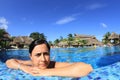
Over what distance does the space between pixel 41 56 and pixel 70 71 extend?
2.03 feet

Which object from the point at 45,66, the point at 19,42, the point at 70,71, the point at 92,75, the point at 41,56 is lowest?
the point at 92,75

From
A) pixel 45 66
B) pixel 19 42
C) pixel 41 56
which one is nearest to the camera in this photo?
pixel 41 56

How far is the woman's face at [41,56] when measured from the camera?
403 centimetres

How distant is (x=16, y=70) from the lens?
5.11 metres

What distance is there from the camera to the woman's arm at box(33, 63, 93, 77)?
3.94 m

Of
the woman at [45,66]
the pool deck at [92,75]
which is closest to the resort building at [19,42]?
the pool deck at [92,75]

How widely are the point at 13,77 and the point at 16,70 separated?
0.48m

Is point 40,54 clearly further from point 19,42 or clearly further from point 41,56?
point 19,42

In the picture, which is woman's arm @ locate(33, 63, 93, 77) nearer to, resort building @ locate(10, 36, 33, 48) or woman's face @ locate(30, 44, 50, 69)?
woman's face @ locate(30, 44, 50, 69)

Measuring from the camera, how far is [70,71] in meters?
4.04

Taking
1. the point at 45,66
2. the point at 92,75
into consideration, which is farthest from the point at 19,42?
the point at 92,75

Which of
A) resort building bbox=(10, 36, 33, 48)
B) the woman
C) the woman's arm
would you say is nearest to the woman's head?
the woman

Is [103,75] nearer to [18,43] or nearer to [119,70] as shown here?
[119,70]

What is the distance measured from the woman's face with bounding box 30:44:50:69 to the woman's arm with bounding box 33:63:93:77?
0.49ft
